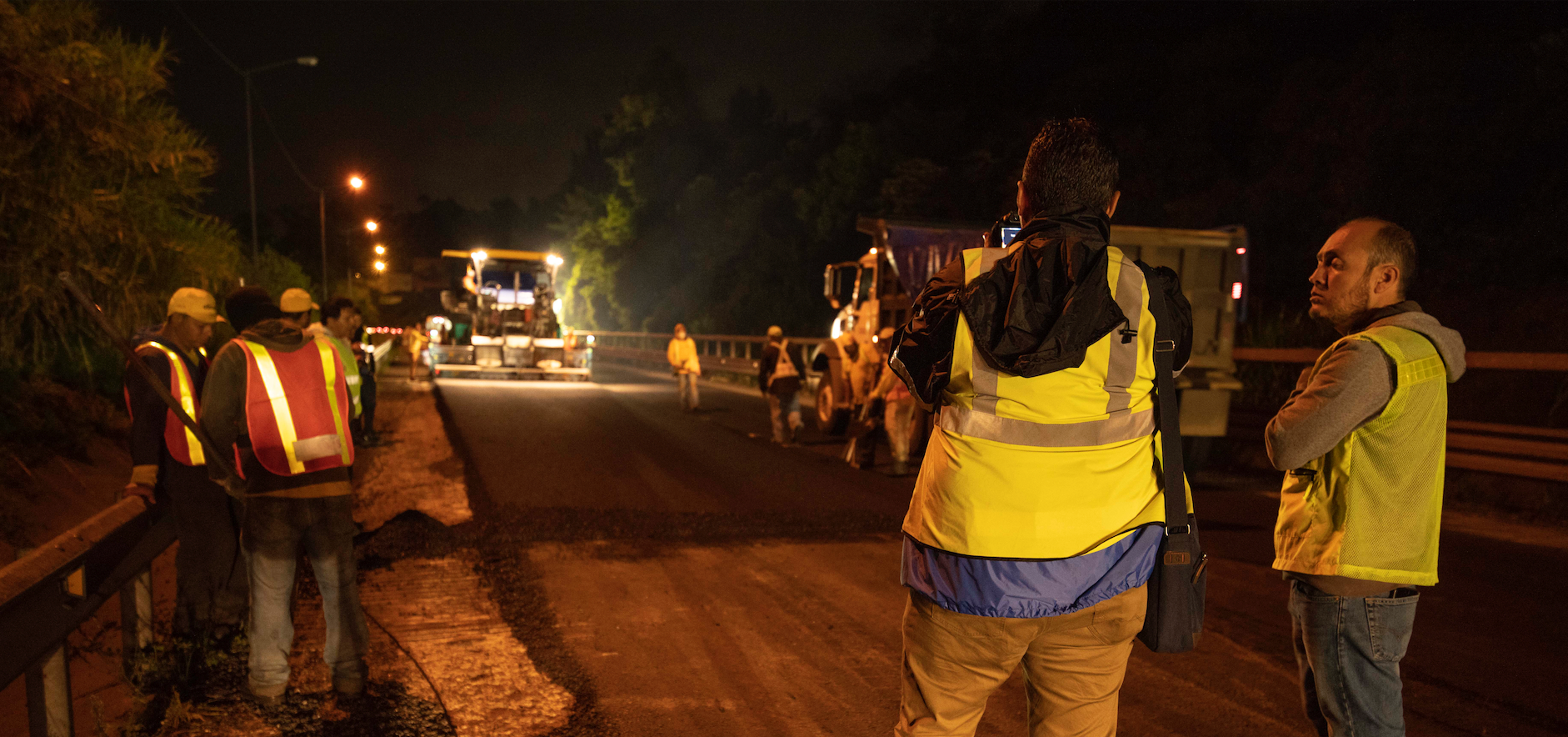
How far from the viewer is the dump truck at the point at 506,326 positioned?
25.4m

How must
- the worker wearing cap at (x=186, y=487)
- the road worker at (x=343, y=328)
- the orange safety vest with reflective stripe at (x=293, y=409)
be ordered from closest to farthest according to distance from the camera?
the orange safety vest with reflective stripe at (x=293, y=409), the worker wearing cap at (x=186, y=487), the road worker at (x=343, y=328)

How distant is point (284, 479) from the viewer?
13.2 ft

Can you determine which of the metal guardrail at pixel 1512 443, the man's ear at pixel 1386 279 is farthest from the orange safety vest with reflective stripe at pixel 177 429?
the metal guardrail at pixel 1512 443

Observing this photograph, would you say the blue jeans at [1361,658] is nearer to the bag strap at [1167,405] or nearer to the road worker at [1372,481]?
the road worker at [1372,481]

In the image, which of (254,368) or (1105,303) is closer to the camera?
(1105,303)

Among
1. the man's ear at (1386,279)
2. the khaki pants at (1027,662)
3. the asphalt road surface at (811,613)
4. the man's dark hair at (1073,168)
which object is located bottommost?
the asphalt road surface at (811,613)

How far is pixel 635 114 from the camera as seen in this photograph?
195 feet

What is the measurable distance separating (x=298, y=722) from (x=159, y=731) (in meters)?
0.48

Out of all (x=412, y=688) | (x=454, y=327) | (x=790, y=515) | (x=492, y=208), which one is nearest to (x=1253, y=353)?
(x=790, y=515)

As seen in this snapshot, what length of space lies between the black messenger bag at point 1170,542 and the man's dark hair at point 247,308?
3.74 meters

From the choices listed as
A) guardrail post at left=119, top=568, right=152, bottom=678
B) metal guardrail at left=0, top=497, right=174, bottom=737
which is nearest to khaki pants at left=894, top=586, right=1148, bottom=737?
metal guardrail at left=0, top=497, right=174, bottom=737

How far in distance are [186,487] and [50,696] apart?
149 centimetres

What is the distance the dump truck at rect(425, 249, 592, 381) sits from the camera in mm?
25375

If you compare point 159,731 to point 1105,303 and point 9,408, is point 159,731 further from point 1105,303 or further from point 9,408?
point 9,408
